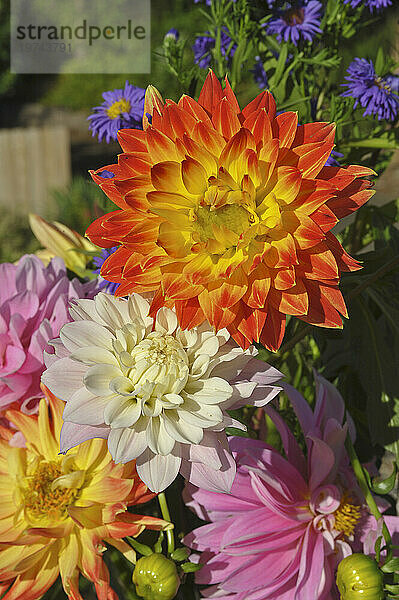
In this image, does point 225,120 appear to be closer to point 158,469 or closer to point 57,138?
point 158,469

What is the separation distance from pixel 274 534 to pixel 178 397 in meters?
0.11

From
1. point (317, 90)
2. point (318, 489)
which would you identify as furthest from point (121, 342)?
point (317, 90)

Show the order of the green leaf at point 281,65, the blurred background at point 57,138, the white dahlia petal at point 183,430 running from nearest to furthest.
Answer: the white dahlia petal at point 183,430, the green leaf at point 281,65, the blurred background at point 57,138

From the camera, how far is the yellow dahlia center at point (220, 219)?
0.22 metres

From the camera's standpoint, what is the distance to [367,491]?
28 cm

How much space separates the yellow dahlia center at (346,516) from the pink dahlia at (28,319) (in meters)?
0.15

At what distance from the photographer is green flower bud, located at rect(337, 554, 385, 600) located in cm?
25

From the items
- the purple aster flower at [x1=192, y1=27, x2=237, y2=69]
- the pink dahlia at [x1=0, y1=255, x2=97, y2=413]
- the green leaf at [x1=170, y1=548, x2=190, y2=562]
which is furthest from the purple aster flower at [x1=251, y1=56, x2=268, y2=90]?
the green leaf at [x1=170, y1=548, x2=190, y2=562]

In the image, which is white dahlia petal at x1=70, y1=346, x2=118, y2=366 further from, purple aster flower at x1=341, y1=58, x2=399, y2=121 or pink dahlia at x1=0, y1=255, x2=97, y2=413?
purple aster flower at x1=341, y1=58, x2=399, y2=121

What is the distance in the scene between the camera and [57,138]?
1.76 metres

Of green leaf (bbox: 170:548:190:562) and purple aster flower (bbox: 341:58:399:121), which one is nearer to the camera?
green leaf (bbox: 170:548:190:562)

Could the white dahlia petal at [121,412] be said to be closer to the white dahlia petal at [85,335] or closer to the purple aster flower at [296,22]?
the white dahlia petal at [85,335]

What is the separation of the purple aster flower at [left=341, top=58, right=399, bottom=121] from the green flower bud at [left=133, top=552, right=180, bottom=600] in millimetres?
273

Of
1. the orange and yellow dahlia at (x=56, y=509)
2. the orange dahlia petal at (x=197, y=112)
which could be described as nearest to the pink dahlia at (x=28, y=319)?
the orange and yellow dahlia at (x=56, y=509)
